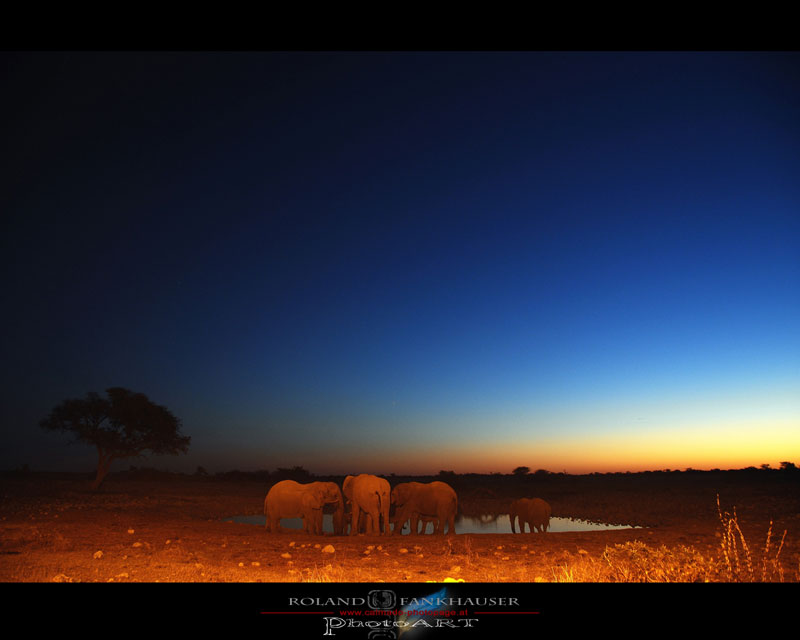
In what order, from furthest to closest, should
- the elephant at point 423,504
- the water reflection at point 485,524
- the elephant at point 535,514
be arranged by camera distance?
the water reflection at point 485,524 < the elephant at point 535,514 < the elephant at point 423,504

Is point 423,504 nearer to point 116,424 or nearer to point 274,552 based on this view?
point 274,552

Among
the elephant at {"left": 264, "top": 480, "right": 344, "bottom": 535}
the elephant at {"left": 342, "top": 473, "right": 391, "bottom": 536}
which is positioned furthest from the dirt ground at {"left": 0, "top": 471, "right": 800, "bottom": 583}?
the elephant at {"left": 342, "top": 473, "right": 391, "bottom": 536}

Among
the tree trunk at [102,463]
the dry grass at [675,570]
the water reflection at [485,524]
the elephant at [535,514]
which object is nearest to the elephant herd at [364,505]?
the elephant at [535,514]

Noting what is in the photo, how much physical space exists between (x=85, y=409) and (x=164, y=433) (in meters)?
5.19

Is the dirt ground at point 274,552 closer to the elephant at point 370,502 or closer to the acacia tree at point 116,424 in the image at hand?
the elephant at point 370,502

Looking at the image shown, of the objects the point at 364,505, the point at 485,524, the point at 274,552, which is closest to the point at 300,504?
the point at 364,505

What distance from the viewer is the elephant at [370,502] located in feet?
55.1

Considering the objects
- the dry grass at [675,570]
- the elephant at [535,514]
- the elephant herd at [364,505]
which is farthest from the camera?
the elephant at [535,514]

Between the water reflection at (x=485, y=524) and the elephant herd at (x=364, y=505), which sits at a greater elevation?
the elephant herd at (x=364, y=505)

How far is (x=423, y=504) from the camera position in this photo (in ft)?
63.4

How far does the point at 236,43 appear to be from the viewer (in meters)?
2.74

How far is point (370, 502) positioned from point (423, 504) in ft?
11.2

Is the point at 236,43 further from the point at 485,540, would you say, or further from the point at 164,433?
the point at 164,433
